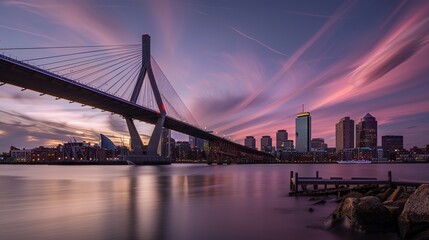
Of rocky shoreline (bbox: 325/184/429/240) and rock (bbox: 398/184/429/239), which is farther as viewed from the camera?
rocky shoreline (bbox: 325/184/429/240)

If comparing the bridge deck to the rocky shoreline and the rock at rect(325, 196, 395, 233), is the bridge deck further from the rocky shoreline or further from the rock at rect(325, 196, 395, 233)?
the rock at rect(325, 196, 395, 233)

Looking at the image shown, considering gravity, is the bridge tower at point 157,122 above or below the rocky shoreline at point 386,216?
above

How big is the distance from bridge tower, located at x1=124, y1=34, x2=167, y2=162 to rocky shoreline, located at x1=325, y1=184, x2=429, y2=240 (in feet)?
243

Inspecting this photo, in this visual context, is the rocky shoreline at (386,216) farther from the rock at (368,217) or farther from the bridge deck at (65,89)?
the bridge deck at (65,89)

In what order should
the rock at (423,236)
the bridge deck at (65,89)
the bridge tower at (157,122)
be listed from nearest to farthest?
1. the rock at (423,236)
2. the bridge deck at (65,89)
3. the bridge tower at (157,122)

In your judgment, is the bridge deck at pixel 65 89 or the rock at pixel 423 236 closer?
the rock at pixel 423 236

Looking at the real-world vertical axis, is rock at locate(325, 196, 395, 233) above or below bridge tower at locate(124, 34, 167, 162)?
below

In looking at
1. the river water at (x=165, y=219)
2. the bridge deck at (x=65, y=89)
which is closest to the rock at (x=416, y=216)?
the river water at (x=165, y=219)

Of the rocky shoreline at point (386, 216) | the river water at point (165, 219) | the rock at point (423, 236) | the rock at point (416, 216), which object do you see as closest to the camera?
the rock at point (423, 236)

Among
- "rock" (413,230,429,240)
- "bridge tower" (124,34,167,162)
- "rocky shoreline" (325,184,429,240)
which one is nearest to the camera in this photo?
"rock" (413,230,429,240)

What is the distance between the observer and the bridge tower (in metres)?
87.9

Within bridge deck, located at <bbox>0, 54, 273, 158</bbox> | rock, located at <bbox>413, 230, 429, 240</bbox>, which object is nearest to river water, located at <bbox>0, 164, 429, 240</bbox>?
rock, located at <bbox>413, 230, 429, 240</bbox>

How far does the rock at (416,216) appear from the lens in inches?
484

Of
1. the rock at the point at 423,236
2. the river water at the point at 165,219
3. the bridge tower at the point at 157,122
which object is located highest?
the bridge tower at the point at 157,122
